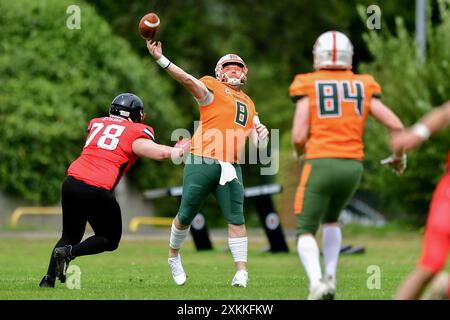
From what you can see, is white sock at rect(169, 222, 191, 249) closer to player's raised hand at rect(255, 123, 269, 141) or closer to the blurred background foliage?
player's raised hand at rect(255, 123, 269, 141)

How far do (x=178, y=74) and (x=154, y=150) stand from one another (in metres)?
0.79

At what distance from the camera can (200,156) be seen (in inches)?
409

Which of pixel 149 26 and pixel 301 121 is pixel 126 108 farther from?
pixel 301 121

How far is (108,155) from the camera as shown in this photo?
1012 cm

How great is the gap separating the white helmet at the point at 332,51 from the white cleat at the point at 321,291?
1.72 metres

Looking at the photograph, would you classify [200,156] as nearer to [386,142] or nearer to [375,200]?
[386,142]

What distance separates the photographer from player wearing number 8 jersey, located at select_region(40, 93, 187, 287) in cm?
995

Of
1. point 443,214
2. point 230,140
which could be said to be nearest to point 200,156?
point 230,140

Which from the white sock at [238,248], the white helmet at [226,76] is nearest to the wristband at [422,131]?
the white sock at [238,248]

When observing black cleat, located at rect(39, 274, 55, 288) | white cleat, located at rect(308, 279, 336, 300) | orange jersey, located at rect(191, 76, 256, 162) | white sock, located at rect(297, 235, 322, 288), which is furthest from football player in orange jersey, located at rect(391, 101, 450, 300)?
black cleat, located at rect(39, 274, 55, 288)

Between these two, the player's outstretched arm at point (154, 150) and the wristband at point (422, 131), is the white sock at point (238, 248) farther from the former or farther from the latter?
the wristband at point (422, 131)

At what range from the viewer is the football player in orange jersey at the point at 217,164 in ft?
33.9

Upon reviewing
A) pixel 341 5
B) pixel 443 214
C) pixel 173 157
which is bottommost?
pixel 443 214
